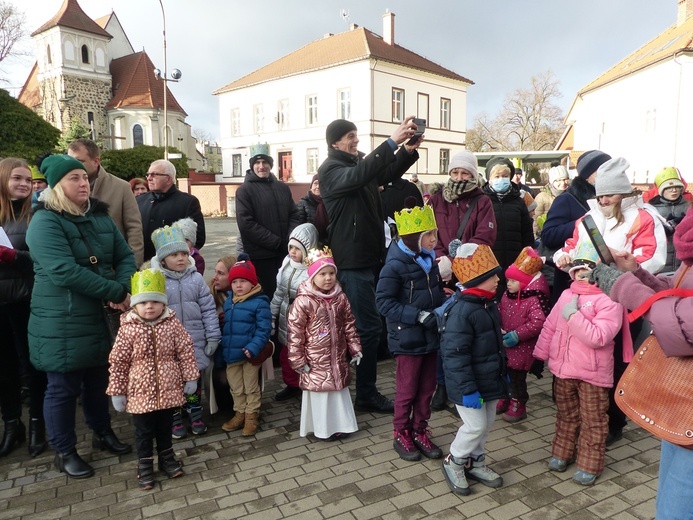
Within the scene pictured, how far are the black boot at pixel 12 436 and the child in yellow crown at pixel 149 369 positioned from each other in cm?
126

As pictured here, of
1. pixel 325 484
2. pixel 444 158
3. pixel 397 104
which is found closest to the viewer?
pixel 325 484

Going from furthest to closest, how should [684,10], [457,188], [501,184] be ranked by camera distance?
[684,10] < [501,184] < [457,188]

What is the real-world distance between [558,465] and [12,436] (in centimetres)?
405

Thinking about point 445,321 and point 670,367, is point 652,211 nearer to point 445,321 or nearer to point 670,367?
point 445,321

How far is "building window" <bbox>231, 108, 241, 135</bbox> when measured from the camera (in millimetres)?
40784

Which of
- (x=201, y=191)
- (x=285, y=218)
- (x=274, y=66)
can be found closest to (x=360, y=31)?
(x=274, y=66)

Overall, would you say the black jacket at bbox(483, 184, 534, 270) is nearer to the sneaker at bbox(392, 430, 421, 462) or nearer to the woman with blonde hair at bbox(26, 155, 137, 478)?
the sneaker at bbox(392, 430, 421, 462)

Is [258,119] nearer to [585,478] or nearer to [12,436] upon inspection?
[12,436]

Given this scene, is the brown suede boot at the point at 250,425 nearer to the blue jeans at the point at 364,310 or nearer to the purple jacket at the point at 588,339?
the blue jeans at the point at 364,310

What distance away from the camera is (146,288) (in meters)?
3.34

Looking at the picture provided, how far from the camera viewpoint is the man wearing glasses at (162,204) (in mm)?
5008

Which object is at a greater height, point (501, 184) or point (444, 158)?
point (444, 158)

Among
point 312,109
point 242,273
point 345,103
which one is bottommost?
point 242,273

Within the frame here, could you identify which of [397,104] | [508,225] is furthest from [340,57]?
[508,225]
